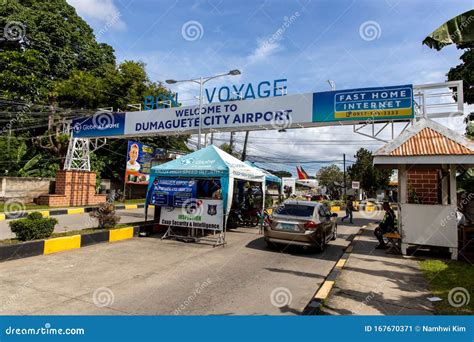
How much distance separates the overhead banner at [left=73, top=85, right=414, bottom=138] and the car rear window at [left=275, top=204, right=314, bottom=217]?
512cm

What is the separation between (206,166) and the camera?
11.2 meters

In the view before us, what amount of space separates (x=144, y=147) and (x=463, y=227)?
82.1 feet

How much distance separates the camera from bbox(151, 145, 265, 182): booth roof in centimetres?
1087

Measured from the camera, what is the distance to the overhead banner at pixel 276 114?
1259 centimetres

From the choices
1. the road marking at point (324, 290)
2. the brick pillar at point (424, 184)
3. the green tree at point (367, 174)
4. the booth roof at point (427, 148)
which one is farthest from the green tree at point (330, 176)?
the road marking at point (324, 290)

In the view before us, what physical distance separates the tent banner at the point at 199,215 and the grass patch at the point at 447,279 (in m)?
5.73

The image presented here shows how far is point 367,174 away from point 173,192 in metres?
41.7

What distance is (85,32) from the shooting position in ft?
124

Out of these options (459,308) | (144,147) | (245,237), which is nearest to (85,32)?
(144,147)

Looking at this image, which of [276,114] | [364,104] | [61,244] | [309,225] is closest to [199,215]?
[309,225]

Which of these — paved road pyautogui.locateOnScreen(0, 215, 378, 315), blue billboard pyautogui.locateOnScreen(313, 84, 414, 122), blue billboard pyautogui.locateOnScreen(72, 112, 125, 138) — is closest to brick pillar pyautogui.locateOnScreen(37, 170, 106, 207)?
blue billboard pyautogui.locateOnScreen(72, 112, 125, 138)

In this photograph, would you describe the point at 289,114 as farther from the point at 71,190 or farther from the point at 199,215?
the point at 71,190

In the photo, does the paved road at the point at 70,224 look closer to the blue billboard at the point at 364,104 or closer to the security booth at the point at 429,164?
the blue billboard at the point at 364,104

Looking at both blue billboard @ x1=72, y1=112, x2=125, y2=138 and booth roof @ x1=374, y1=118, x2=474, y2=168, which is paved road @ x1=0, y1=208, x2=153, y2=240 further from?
booth roof @ x1=374, y1=118, x2=474, y2=168
